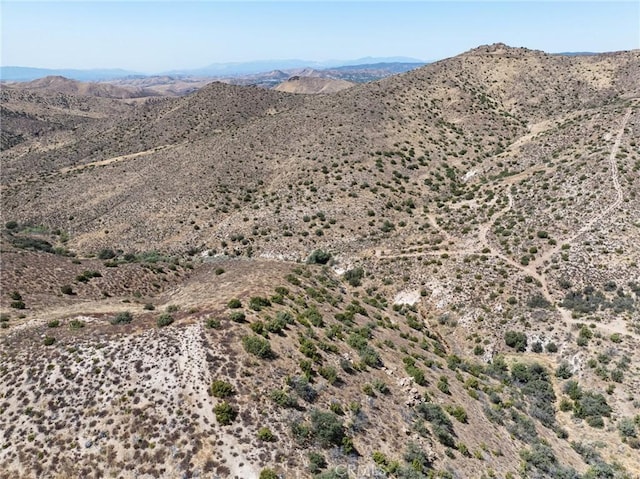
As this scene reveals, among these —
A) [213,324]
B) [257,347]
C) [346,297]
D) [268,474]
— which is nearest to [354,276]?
[346,297]

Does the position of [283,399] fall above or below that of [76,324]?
below

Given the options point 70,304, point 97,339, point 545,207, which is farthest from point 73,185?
point 545,207

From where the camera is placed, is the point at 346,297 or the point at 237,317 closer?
the point at 237,317

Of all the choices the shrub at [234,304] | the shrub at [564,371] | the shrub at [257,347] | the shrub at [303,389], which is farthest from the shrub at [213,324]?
the shrub at [564,371]

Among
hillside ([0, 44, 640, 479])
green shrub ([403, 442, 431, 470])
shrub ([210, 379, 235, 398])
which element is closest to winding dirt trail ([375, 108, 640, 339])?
hillside ([0, 44, 640, 479])

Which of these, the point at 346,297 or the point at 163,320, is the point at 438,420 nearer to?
the point at 163,320

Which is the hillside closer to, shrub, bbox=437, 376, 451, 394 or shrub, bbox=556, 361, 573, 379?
shrub, bbox=437, 376, 451, 394
